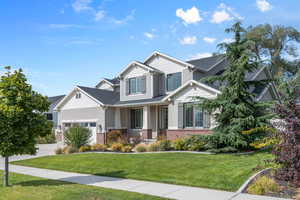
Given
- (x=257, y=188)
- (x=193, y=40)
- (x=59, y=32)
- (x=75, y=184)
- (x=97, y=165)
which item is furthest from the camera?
(x=193, y=40)

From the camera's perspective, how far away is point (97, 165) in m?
12.0

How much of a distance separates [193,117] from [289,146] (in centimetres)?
1006

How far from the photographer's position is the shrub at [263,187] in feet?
23.1

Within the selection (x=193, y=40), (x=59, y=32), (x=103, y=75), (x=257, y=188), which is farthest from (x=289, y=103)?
(x=103, y=75)

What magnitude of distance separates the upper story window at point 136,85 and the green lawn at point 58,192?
1427 cm

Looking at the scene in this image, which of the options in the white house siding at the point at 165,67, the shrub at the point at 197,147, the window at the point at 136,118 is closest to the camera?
the shrub at the point at 197,147

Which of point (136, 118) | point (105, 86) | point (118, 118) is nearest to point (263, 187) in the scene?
point (136, 118)

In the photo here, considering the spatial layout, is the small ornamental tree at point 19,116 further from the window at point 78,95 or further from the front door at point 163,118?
the window at point 78,95

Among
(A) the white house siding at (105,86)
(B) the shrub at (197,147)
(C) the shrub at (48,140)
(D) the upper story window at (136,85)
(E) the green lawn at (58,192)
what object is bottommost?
(C) the shrub at (48,140)

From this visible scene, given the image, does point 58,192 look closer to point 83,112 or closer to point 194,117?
point 194,117

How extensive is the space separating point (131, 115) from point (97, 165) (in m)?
12.1

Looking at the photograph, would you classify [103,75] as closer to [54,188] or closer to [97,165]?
[97,165]

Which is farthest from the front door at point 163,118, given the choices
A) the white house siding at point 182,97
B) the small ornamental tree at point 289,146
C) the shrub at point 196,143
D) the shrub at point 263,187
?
the shrub at point 263,187

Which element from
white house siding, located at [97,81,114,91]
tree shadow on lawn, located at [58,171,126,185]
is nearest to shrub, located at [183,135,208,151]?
tree shadow on lawn, located at [58,171,126,185]
